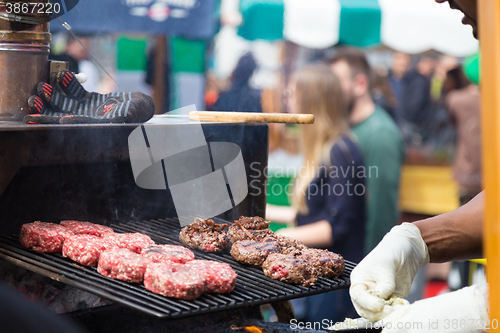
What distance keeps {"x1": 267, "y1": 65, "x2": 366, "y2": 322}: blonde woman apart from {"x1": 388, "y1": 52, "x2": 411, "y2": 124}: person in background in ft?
22.4

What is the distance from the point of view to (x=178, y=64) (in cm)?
614

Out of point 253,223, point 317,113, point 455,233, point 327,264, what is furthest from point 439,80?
point 327,264

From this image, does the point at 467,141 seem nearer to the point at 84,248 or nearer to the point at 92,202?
the point at 92,202

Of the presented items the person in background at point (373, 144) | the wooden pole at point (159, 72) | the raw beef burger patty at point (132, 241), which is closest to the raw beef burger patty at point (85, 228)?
the raw beef burger patty at point (132, 241)

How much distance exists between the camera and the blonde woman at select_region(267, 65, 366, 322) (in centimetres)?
427

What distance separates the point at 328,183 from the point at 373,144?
2.63ft

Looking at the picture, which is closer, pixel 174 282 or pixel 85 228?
pixel 174 282

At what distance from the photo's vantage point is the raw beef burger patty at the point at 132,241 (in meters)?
2.36

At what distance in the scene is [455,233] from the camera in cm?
246

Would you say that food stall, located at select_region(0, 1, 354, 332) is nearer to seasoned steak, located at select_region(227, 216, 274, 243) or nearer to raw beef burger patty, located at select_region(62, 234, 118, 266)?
raw beef burger patty, located at select_region(62, 234, 118, 266)

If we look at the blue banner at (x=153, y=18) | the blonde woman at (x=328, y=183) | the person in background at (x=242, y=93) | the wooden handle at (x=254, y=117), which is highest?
the blue banner at (x=153, y=18)

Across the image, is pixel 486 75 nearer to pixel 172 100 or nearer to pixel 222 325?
pixel 222 325

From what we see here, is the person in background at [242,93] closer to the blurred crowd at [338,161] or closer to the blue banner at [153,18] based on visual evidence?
the blurred crowd at [338,161]

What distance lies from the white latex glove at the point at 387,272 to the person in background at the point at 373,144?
2.22m
